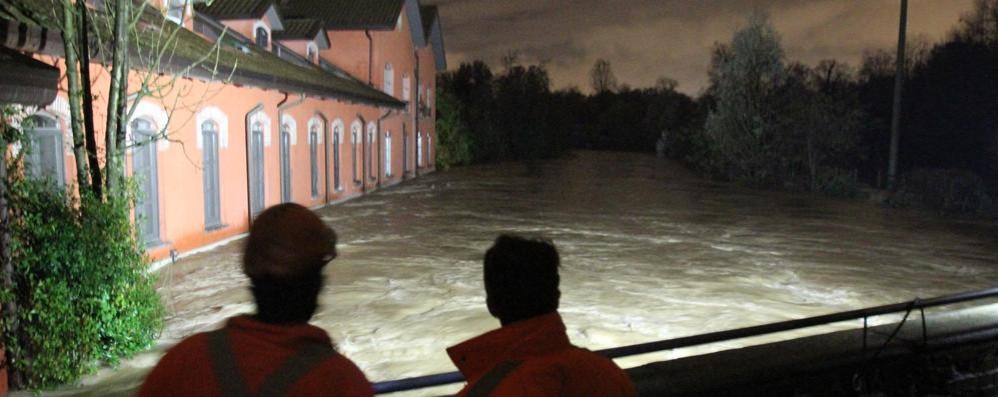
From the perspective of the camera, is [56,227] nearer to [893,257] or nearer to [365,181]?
[893,257]

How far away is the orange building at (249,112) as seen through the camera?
340 inches

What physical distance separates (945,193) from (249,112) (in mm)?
18909

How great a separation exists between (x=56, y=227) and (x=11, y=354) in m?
0.91

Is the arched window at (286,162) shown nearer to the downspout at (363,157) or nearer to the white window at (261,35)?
the white window at (261,35)

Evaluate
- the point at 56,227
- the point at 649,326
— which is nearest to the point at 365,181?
the point at 649,326

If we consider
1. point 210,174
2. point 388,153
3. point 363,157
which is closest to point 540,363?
point 210,174

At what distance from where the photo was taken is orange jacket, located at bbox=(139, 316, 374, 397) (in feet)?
5.69

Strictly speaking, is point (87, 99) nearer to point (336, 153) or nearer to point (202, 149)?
point (202, 149)

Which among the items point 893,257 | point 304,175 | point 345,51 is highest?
point 345,51

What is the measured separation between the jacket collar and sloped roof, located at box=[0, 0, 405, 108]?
5.66 meters

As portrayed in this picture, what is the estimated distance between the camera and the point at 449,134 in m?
41.1

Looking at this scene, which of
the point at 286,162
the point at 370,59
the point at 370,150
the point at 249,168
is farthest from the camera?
the point at 370,59

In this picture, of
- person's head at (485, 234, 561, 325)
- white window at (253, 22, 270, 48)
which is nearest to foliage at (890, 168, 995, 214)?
white window at (253, 22, 270, 48)

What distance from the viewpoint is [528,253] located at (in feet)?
6.73
